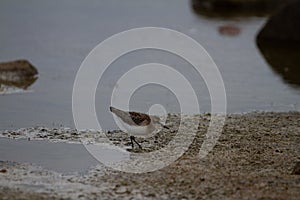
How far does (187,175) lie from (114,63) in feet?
33.4

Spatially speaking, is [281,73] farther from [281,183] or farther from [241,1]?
[241,1]

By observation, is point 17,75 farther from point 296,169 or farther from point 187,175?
point 296,169

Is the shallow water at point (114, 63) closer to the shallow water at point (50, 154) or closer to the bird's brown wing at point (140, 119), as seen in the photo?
the shallow water at point (50, 154)

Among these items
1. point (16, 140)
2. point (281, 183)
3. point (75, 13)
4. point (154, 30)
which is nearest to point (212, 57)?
point (154, 30)

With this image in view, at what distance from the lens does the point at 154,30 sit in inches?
1006

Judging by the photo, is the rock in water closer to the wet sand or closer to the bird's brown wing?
the wet sand

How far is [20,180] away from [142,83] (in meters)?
7.67

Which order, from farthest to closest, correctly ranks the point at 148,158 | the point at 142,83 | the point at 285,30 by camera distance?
1. the point at 285,30
2. the point at 142,83
3. the point at 148,158

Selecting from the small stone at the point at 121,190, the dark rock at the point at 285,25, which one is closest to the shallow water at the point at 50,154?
the small stone at the point at 121,190

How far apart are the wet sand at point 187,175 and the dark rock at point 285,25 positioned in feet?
39.4

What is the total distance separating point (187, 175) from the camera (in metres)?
9.64

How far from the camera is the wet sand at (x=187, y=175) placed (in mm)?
8930

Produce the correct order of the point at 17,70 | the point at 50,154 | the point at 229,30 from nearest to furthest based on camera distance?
the point at 50,154, the point at 17,70, the point at 229,30

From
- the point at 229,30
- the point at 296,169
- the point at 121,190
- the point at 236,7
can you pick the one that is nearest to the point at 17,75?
the point at 121,190
